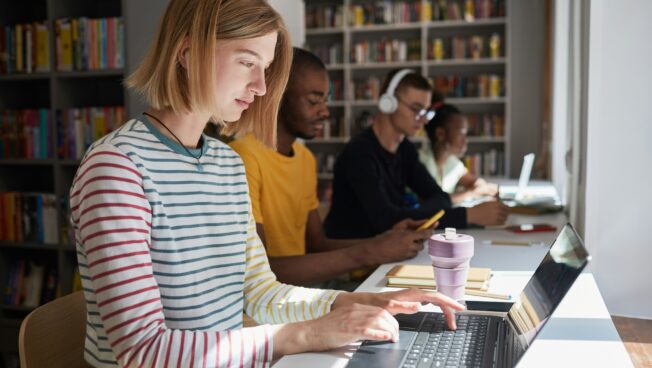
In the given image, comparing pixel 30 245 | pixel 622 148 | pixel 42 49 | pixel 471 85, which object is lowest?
pixel 30 245

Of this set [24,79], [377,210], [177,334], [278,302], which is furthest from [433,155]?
[177,334]

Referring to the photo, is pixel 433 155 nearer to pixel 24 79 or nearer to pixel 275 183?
pixel 275 183

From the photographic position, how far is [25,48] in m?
3.00

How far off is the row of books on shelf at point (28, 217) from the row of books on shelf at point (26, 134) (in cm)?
20


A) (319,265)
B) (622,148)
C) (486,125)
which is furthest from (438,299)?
(486,125)

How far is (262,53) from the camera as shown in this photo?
1.17 metres

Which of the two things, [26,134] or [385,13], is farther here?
[385,13]

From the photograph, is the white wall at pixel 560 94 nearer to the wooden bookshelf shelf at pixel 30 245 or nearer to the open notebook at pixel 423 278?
the open notebook at pixel 423 278

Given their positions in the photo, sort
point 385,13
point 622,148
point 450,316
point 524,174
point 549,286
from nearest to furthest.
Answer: point 549,286 → point 450,316 → point 622,148 → point 524,174 → point 385,13

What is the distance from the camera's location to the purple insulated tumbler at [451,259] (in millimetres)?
1220

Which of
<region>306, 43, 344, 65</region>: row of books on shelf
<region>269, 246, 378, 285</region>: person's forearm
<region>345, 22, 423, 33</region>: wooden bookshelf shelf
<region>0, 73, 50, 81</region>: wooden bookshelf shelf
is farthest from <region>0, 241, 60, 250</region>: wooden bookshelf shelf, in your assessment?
<region>345, 22, 423, 33</region>: wooden bookshelf shelf

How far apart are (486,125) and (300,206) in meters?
3.95

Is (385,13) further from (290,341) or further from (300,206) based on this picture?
(290,341)

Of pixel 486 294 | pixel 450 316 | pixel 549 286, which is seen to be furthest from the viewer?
pixel 486 294
